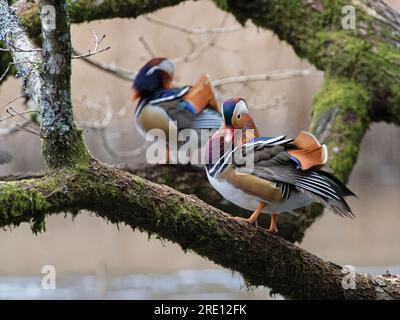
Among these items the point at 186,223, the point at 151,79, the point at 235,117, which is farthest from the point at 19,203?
the point at 151,79

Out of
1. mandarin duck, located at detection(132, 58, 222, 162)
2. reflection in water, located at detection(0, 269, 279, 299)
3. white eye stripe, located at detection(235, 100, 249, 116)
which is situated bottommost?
reflection in water, located at detection(0, 269, 279, 299)

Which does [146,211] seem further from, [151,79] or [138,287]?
[138,287]

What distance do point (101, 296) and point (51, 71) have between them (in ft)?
12.8

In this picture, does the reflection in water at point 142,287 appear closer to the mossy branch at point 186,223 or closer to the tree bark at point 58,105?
the mossy branch at point 186,223

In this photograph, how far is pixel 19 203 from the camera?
2.49 m

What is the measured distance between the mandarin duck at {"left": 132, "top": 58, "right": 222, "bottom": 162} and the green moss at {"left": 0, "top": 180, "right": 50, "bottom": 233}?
240 cm

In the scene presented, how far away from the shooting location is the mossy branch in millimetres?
2527

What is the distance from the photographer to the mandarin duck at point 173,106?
487 centimetres

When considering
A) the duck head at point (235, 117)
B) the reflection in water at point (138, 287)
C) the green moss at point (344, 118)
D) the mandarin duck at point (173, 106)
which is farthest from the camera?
the reflection in water at point (138, 287)

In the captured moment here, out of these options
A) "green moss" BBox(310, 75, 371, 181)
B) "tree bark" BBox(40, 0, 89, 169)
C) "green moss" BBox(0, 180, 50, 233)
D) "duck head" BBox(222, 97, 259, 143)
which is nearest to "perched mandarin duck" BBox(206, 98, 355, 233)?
"duck head" BBox(222, 97, 259, 143)

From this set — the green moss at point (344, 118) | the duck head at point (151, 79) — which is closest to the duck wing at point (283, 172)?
the green moss at point (344, 118)

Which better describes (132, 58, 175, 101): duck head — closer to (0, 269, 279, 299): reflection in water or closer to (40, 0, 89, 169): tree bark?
(0, 269, 279, 299): reflection in water

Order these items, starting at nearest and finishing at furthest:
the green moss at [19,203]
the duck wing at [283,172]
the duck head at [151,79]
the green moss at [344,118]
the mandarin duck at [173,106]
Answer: the green moss at [19,203]
the duck wing at [283,172]
the green moss at [344,118]
the mandarin duck at [173,106]
the duck head at [151,79]

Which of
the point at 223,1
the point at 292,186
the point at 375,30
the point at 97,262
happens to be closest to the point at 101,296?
the point at 97,262
